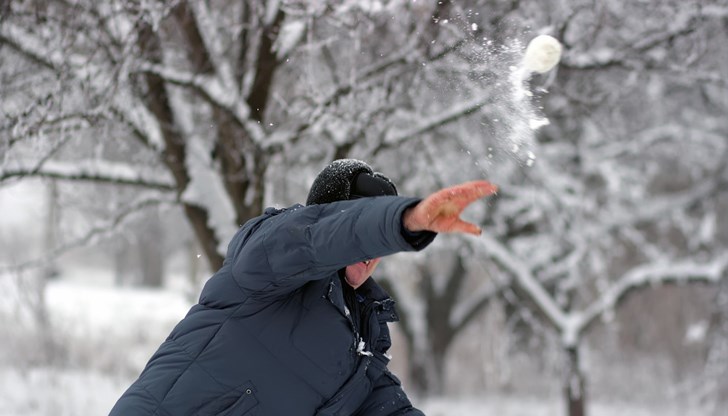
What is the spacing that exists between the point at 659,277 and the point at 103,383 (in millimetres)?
7068

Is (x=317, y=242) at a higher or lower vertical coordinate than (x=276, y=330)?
higher

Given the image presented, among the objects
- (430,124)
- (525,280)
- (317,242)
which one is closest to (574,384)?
(525,280)

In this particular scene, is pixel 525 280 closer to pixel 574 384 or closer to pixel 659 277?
pixel 574 384

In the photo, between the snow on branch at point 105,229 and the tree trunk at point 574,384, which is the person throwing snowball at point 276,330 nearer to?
the snow on branch at point 105,229

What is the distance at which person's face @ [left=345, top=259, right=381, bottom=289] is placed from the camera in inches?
92.8

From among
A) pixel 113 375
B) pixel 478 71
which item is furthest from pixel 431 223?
pixel 113 375

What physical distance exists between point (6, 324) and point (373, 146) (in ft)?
26.6

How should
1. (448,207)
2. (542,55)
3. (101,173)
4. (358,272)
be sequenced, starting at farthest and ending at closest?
1. (101,173)
2. (542,55)
3. (358,272)
4. (448,207)

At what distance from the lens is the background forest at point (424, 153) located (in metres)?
4.61

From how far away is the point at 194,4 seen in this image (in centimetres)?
505

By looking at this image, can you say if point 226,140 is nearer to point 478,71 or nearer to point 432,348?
point 478,71

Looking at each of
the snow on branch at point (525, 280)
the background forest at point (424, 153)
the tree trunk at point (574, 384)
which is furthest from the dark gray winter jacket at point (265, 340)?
the tree trunk at point (574, 384)

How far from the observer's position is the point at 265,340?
86.0 inches

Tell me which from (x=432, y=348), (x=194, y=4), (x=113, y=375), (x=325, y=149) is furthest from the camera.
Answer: (x=432, y=348)
